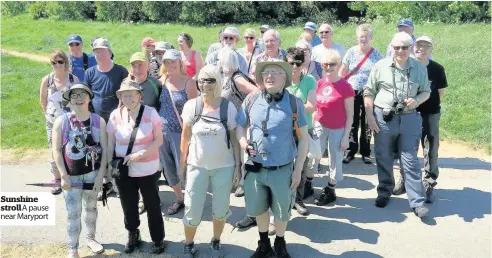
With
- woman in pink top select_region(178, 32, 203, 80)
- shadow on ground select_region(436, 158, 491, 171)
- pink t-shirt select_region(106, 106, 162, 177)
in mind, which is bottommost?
shadow on ground select_region(436, 158, 491, 171)

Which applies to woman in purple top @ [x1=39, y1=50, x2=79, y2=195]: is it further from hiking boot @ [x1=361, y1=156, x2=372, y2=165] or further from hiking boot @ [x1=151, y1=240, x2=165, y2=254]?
hiking boot @ [x1=361, y1=156, x2=372, y2=165]

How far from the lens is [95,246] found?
16.0 ft

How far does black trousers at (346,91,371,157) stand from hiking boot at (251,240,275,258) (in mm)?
3163

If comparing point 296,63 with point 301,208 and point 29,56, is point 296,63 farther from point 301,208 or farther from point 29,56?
point 29,56

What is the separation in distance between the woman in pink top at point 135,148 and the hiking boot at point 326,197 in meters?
2.09

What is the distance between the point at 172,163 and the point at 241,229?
1115 mm

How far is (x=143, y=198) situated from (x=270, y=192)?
124 cm

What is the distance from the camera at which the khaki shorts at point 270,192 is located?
4.31 meters

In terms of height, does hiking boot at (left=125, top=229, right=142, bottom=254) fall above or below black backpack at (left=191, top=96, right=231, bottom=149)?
below

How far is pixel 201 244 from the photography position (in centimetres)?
500

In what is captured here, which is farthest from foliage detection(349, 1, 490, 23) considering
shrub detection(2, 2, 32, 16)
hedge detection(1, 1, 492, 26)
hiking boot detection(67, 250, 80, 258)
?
shrub detection(2, 2, 32, 16)

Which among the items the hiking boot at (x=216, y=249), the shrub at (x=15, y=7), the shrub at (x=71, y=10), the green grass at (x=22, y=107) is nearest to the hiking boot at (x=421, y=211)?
the hiking boot at (x=216, y=249)

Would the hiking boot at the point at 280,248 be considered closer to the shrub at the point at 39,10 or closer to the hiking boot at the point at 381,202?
the hiking boot at the point at 381,202

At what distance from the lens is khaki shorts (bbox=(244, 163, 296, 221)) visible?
4312 millimetres
